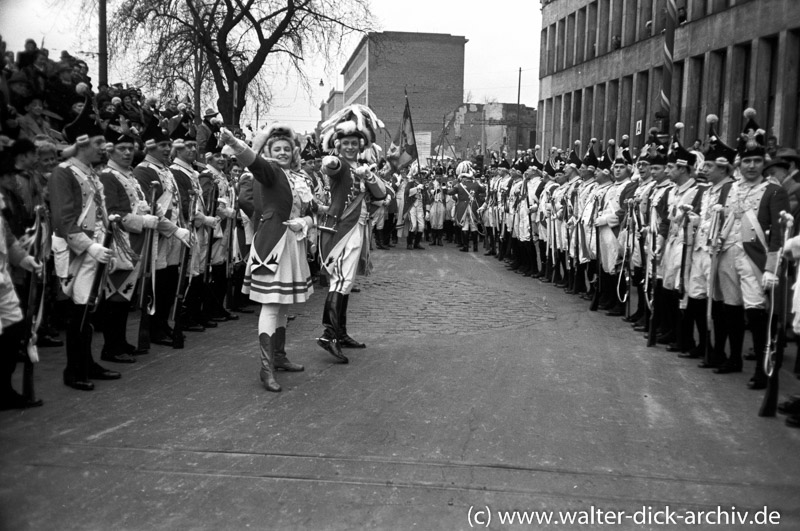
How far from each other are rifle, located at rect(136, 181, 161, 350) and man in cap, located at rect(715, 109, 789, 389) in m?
5.26

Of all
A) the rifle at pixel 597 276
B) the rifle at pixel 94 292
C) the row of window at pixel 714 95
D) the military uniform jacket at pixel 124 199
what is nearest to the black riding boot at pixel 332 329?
the military uniform jacket at pixel 124 199

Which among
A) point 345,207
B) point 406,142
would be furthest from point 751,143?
point 406,142

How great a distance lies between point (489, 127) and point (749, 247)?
230 ft

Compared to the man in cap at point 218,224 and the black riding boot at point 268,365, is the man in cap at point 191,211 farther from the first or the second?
the black riding boot at point 268,365

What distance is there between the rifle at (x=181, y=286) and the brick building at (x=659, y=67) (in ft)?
39.1

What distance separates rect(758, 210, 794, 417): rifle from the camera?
6.35 m

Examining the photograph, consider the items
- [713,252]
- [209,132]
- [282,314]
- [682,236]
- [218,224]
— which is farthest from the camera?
[209,132]

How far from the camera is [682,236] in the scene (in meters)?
8.78

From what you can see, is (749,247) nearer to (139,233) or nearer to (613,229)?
(613,229)

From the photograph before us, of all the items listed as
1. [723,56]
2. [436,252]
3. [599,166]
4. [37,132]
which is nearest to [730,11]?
[723,56]

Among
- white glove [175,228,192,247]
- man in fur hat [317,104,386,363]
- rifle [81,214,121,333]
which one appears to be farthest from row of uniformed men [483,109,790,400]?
rifle [81,214,121,333]

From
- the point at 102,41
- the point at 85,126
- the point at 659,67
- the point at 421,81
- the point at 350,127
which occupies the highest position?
the point at 421,81

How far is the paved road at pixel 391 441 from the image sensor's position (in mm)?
4426

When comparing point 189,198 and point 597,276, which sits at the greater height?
point 189,198
